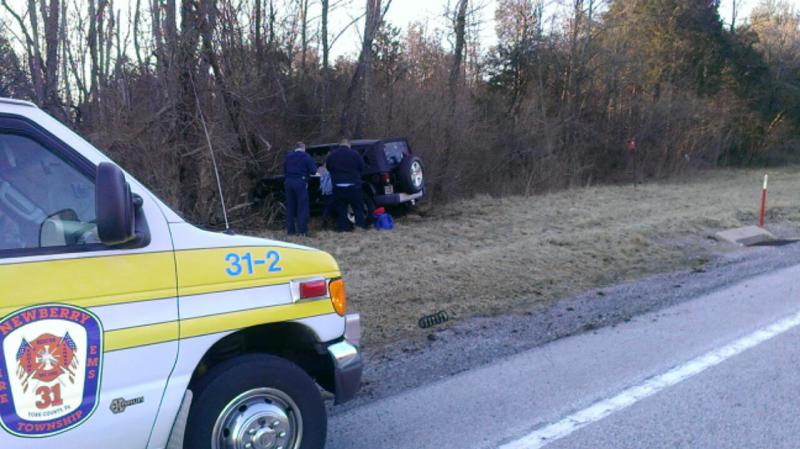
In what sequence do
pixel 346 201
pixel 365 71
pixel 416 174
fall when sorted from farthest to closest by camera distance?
1. pixel 365 71
2. pixel 416 174
3. pixel 346 201

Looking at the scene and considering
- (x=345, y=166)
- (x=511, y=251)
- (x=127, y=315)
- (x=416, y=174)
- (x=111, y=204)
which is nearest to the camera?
(x=111, y=204)

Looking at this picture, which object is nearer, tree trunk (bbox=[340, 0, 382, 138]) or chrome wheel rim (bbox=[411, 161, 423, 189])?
chrome wheel rim (bbox=[411, 161, 423, 189])

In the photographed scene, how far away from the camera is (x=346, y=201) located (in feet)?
42.8

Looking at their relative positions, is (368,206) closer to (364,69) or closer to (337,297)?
(364,69)

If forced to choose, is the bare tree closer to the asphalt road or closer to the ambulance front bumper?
the asphalt road

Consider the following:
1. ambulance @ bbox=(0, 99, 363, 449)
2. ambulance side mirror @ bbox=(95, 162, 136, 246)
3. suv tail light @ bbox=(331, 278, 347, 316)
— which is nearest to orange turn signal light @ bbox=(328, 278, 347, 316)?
suv tail light @ bbox=(331, 278, 347, 316)

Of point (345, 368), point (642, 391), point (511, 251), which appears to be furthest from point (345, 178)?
point (345, 368)

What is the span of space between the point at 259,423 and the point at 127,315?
919 millimetres

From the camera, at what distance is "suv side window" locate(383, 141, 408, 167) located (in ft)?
47.3

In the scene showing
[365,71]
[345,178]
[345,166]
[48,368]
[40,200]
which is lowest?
[48,368]

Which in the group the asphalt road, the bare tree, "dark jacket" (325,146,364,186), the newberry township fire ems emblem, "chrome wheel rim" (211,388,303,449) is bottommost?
the asphalt road

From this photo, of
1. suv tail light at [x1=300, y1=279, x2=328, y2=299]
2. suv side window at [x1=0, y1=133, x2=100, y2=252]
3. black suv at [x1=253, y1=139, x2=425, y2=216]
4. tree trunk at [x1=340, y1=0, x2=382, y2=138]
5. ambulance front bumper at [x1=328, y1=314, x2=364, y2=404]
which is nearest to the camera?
suv side window at [x1=0, y1=133, x2=100, y2=252]

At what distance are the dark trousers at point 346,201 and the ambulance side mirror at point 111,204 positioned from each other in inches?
395

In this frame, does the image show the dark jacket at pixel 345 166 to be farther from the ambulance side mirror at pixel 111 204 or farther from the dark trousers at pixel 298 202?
the ambulance side mirror at pixel 111 204
